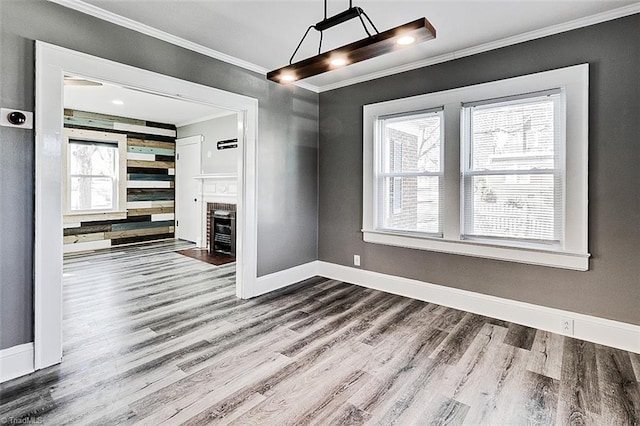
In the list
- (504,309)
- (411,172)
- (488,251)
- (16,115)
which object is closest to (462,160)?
(411,172)

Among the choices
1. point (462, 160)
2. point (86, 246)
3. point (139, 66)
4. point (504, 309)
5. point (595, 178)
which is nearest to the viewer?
point (595, 178)

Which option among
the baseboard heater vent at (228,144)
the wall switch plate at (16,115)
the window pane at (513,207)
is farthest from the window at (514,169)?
the baseboard heater vent at (228,144)

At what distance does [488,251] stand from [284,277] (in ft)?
7.71

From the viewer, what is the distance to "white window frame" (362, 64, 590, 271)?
107 inches

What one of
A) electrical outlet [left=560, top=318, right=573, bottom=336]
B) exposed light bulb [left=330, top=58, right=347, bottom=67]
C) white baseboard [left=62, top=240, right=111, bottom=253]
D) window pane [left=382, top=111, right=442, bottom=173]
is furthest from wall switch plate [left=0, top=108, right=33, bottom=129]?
white baseboard [left=62, top=240, right=111, bottom=253]

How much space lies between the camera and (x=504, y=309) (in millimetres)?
3172

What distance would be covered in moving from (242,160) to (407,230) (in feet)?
6.71

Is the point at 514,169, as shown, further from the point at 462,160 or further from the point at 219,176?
the point at 219,176

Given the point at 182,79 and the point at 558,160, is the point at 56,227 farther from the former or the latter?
the point at 558,160

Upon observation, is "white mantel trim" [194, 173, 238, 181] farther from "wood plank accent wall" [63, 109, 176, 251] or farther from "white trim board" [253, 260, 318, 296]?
"white trim board" [253, 260, 318, 296]

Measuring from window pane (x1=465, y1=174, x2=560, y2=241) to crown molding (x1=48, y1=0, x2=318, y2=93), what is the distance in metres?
2.70

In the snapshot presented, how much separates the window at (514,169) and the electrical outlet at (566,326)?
0.66m

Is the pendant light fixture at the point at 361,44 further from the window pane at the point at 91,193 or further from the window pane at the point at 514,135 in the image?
the window pane at the point at 91,193

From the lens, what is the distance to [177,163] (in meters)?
7.61
